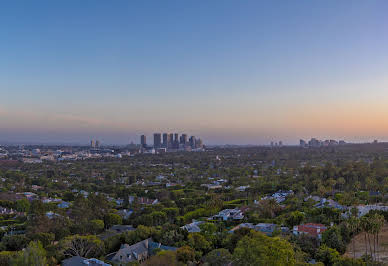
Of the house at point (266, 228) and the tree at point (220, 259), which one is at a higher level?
the tree at point (220, 259)

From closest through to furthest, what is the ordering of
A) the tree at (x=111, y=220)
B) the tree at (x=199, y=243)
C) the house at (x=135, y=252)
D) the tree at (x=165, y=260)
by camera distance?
the tree at (x=165, y=260) < the house at (x=135, y=252) < the tree at (x=199, y=243) < the tree at (x=111, y=220)

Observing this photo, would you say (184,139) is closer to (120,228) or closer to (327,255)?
(120,228)

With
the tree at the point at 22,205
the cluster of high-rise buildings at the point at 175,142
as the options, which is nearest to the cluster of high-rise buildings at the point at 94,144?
the cluster of high-rise buildings at the point at 175,142

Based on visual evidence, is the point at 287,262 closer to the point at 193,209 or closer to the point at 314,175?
the point at 193,209

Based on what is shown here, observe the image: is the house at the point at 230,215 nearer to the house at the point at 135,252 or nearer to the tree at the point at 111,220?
the tree at the point at 111,220

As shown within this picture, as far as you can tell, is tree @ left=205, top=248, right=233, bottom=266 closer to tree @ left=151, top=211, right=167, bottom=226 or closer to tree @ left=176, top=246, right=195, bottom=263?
tree @ left=176, top=246, right=195, bottom=263

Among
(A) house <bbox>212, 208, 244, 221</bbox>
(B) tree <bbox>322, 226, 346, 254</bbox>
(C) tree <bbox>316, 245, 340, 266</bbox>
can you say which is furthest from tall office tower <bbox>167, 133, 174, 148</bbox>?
(C) tree <bbox>316, 245, 340, 266</bbox>

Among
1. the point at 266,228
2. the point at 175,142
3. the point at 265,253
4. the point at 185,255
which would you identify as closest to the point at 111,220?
the point at 185,255
